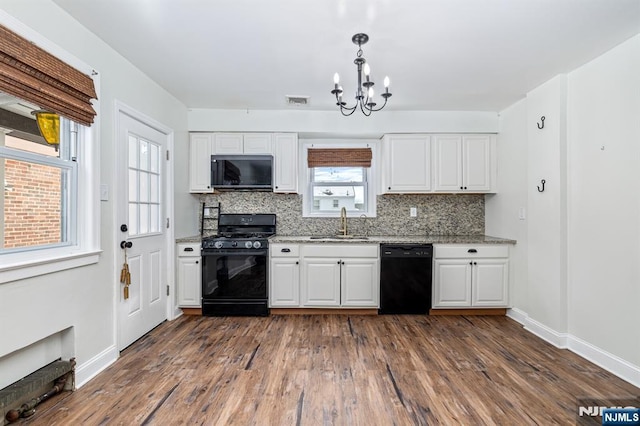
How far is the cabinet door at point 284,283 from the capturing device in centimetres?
342

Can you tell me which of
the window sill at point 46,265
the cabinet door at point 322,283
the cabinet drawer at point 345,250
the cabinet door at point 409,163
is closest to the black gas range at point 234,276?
the cabinet door at point 322,283

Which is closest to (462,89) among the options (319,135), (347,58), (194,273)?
(347,58)

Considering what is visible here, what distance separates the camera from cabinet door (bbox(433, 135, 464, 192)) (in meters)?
3.67

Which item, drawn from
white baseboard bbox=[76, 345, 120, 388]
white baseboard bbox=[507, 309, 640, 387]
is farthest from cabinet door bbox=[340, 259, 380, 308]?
white baseboard bbox=[76, 345, 120, 388]

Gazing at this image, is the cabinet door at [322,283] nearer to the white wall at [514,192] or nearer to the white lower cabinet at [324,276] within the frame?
the white lower cabinet at [324,276]

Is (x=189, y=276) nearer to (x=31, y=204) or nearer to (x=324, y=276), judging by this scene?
(x=324, y=276)

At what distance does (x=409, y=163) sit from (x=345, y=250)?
133 centimetres

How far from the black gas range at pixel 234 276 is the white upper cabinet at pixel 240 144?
3.56 ft

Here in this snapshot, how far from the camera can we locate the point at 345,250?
11.2 ft

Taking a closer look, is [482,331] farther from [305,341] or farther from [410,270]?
[305,341]

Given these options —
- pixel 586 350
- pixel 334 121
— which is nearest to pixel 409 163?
pixel 334 121

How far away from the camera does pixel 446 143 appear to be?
12.1 ft

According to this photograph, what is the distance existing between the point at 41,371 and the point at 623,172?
405cm

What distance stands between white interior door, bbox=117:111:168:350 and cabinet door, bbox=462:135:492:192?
11.2 ft
